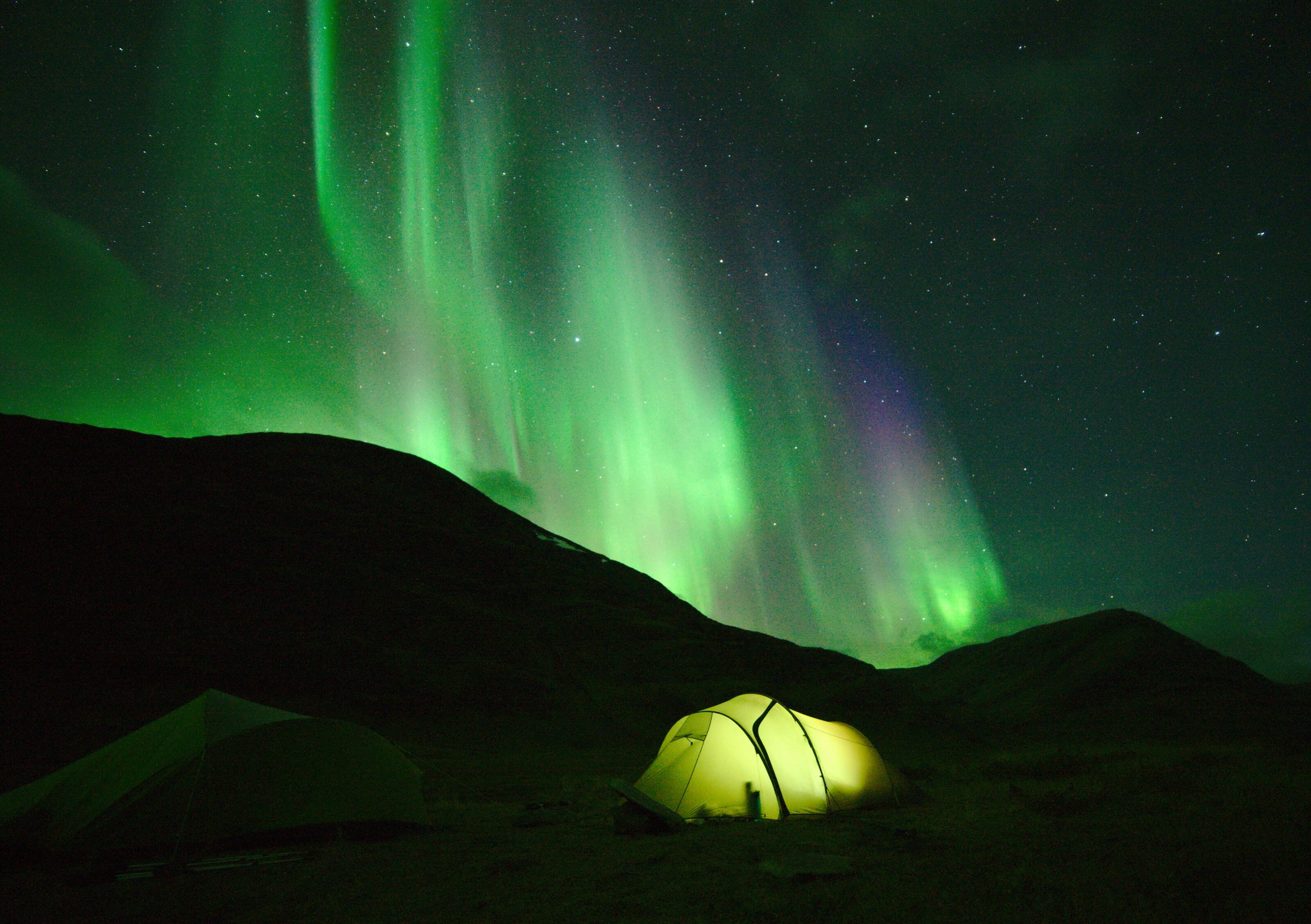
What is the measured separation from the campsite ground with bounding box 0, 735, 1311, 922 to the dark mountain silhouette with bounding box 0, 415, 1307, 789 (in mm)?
20883

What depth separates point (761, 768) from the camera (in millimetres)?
11711

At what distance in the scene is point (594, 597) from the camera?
74.7 meters

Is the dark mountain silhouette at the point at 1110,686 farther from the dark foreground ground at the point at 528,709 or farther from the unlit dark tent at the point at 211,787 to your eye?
the unlit dark tent at the point at 211,787

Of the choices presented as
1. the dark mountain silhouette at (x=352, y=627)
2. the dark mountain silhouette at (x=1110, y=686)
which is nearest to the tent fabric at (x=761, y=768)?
the dark mountain silhouette at (x=352, y=627)

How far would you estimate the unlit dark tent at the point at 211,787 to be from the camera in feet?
27.8

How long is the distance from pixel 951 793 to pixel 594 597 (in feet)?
205

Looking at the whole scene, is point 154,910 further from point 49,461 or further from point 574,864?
point 49,461

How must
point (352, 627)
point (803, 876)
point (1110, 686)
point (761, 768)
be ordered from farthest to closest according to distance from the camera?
point (1110, 686)
point (352, 627)
point (761, 768)
point (803, 876)

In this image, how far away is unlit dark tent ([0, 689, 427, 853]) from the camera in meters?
8.46

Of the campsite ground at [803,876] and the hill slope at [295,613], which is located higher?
the hill slope at [295,613]

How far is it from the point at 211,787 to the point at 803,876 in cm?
837

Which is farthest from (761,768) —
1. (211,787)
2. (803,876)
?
(211,787)

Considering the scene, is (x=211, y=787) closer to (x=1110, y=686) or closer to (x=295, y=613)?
(x=295, y=613)

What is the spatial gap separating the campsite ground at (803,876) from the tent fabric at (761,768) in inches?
21.2
